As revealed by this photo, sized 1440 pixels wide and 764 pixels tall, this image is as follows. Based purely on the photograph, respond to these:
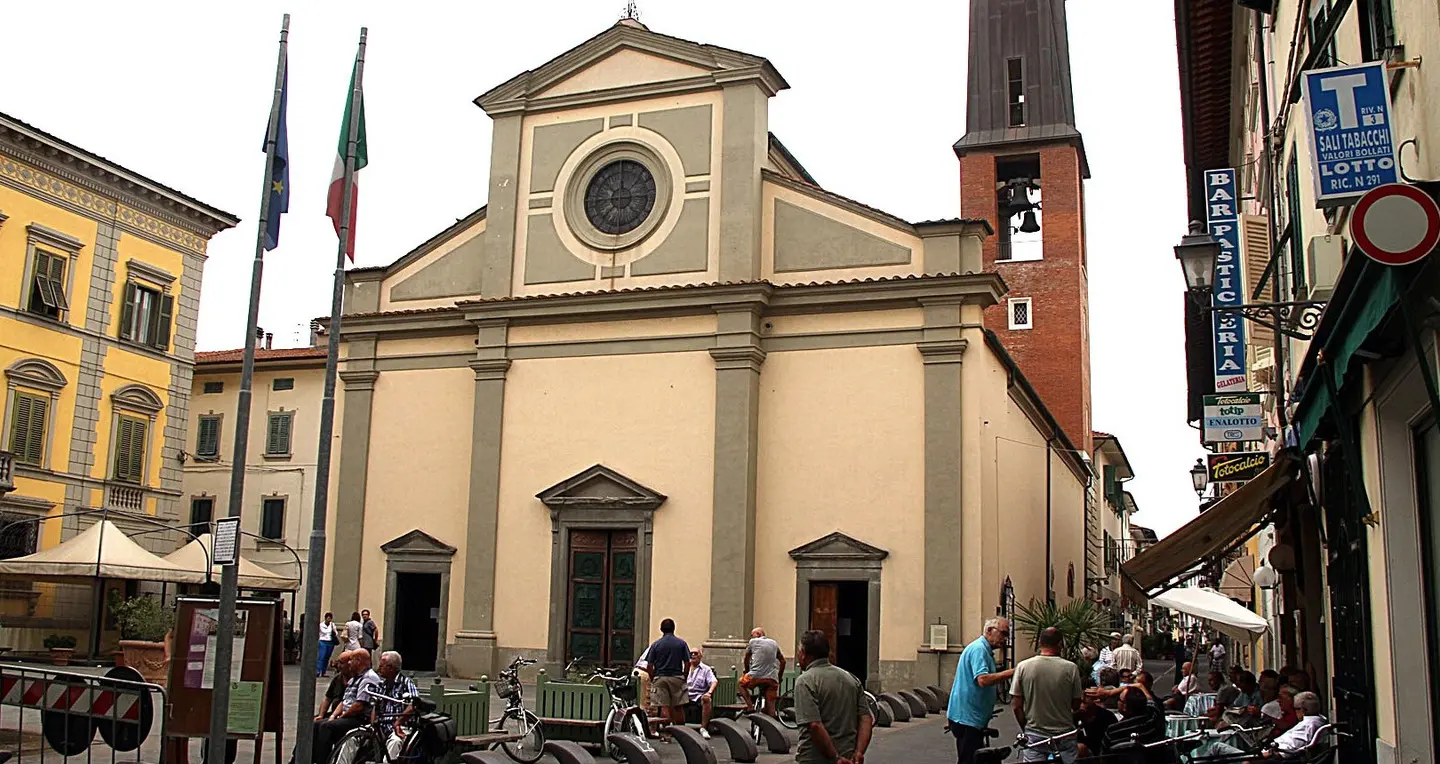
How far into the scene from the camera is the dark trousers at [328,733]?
10.5m

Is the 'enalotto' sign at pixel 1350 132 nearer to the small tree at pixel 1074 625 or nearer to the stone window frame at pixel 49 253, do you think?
the small tree at pixel 1074 625

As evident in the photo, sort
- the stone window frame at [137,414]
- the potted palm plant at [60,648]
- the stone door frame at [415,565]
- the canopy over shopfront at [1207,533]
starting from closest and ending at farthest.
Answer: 1. the canopy over shopfront at [1207,533]
2. the stone door frame at [415,565]
3. the potted palm plant at [60,648]
4. the stone window frame at [137,414]

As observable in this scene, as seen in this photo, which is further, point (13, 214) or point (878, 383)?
point (13, 214)

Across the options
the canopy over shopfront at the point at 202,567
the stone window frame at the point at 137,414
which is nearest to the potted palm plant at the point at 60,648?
the canopy over shopfront at the point at 202,567

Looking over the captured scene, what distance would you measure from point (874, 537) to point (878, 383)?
2.78 m

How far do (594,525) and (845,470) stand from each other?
16.3 feet

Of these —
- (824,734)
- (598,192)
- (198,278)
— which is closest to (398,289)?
(598,192)

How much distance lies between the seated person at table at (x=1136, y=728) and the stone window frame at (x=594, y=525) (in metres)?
14.0

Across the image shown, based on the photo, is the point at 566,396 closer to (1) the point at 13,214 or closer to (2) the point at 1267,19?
(1) the point at 13,214

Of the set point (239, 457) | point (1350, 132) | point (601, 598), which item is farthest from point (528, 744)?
point (601, 598)

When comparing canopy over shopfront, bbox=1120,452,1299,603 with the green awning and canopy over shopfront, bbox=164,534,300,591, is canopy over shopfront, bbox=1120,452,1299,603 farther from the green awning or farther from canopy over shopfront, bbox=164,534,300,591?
canopy over shopfront, bbox=164,534,300,591

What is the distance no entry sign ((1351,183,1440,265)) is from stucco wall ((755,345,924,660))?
672 inches

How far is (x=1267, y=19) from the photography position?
567 inches

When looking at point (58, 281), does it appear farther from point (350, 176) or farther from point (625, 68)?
point (350, 176)
